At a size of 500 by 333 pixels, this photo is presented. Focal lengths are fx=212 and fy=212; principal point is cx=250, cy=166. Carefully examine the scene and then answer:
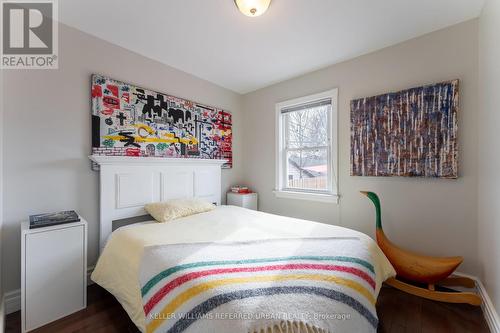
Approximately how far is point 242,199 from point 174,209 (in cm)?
122

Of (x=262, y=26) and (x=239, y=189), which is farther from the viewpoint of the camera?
(x=239, y=189)

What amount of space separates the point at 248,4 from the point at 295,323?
2.04 m

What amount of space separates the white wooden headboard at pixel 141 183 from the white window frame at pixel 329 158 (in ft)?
3.47

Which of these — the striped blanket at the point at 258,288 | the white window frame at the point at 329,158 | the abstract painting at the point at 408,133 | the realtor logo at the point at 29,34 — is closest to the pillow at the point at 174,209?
the striped blanket at the point at 258,288

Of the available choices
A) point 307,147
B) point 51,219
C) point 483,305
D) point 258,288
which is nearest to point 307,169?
point 307,147

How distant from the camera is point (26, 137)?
178 centimetres

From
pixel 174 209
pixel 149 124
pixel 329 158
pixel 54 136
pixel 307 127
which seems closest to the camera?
pixel 54 136

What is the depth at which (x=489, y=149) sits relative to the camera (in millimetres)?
1599

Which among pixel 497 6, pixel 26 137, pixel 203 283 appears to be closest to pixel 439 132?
pixel 497 6

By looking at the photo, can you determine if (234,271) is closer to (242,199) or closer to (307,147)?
(242,199)

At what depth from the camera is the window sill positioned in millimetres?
2699

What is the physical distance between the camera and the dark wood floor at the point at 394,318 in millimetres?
1510

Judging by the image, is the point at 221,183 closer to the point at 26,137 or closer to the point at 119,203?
the point at 119,203

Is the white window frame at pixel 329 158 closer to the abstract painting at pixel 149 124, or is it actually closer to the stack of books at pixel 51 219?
the abstract painting at pixel 149 124
